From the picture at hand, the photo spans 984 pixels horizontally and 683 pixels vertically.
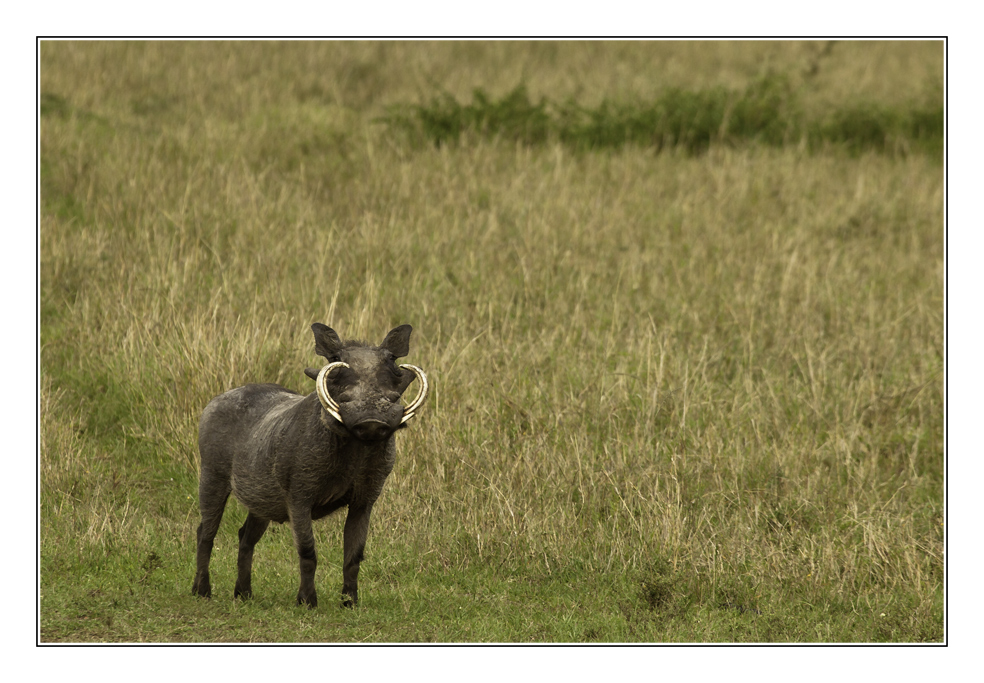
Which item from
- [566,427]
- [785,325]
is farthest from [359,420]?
[785,325]

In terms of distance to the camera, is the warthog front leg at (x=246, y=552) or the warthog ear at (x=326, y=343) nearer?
the warthog ear at (x=326, y=343)

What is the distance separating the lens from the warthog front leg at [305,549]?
4.64m

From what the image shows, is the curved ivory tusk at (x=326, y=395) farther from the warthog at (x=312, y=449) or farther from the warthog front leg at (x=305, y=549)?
the warthog front leg at (x=305, y=549)

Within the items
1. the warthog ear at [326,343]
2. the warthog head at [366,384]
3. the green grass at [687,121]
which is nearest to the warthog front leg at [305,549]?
the warthog head at [366,384]

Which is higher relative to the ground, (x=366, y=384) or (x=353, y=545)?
(x=366, y=384)

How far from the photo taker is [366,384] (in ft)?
13.9

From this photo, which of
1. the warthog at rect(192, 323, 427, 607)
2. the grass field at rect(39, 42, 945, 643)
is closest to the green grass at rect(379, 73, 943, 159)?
the grass field at rect(39, 42, 945, 643)

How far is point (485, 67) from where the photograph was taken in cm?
1644

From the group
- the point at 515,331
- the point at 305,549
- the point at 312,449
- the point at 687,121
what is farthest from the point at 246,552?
the point at 687,121

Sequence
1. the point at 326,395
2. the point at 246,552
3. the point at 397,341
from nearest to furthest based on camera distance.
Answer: the point at 326,395, the point at 397,341, the point at 246,552

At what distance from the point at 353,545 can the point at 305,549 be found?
257 mm

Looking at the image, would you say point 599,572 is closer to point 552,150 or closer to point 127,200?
point 127,200

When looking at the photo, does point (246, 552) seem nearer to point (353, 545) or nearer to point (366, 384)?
point (353, 545)

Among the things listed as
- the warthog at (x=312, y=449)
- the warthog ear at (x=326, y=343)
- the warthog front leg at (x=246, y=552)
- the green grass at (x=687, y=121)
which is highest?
the green grass at (x=687, y=121)
